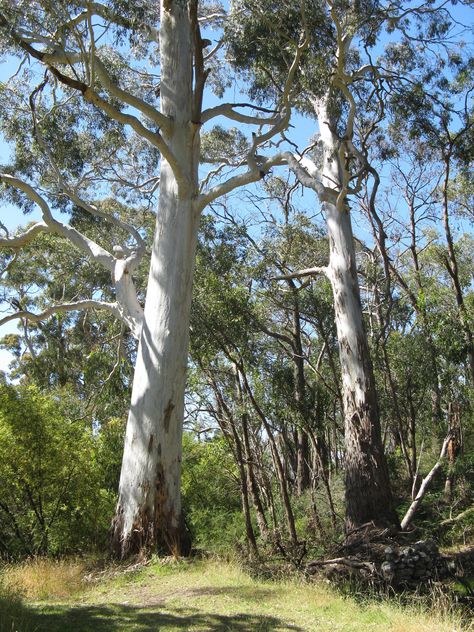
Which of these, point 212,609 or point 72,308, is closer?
point 212,609

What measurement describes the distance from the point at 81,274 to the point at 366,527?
12.3 meters

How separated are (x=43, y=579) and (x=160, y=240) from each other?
15.4 ft

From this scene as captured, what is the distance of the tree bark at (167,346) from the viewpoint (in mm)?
7711

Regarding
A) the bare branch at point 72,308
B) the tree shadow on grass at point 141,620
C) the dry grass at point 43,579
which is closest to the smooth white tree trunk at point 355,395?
the bare branch at point 72,308

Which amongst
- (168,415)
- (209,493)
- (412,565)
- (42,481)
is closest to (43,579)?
(168,415)

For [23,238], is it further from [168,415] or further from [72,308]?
[168,415]

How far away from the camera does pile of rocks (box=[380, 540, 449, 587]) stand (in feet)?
21.5

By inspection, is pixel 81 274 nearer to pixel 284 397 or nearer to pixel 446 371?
pixel 284 397

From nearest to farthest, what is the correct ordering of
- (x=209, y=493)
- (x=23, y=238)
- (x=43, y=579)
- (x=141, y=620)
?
(x=141, y=620) < (x=43, y=579) < (x=23, y=238) < (x=209, y=493)

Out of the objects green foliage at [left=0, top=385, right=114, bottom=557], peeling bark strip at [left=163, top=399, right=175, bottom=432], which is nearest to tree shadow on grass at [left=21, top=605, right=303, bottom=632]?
Answer: peeling bark strip at [left=163, top=399, right=175, bottom=432]

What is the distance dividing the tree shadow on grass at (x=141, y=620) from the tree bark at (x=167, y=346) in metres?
2.29

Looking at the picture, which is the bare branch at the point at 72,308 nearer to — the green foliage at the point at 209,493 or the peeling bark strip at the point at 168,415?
the peeling bark strip at the point at 168,415

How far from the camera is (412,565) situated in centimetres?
671

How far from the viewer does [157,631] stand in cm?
450
